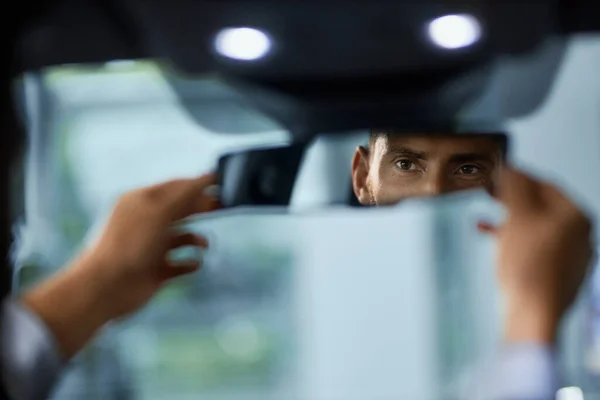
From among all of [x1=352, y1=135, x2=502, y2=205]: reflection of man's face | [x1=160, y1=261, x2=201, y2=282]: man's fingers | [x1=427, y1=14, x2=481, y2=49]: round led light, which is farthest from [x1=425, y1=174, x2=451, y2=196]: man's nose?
[x1=160, y1=261, x2=201, y2=282]: man's fingers

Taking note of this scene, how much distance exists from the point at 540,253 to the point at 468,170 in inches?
3.7

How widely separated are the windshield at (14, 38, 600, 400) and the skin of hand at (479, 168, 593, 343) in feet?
0.05

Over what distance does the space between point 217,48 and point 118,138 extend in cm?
14

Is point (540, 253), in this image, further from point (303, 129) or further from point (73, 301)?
point (73, 301)

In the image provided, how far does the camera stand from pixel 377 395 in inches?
28.6

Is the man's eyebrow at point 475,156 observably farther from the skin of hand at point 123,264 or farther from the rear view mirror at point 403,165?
the skin of hand at point 123,264

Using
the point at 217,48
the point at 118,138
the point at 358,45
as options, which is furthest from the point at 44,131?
the point at 358,45

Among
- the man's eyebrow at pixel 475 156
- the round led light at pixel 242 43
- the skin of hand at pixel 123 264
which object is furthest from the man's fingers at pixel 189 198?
the man's eyebrow at pixel 475 156

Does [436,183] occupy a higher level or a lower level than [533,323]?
higher

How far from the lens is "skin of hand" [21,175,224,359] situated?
641 millimetres

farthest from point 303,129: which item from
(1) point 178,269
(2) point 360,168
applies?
(1) point 178,269

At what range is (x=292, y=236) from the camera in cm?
76

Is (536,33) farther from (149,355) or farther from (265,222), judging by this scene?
(149,355)

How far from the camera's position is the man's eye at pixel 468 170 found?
62 cm
